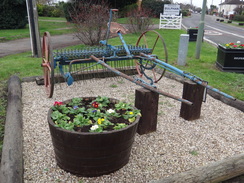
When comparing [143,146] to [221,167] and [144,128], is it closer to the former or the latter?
[144,128]

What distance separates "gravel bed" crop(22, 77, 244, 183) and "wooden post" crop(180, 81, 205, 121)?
0.11 meters

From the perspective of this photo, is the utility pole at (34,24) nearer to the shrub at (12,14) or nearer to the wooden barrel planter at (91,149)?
the wooden barrel planter at (91,149)

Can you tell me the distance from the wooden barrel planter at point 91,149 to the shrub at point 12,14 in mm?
17446

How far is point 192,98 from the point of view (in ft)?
12.8

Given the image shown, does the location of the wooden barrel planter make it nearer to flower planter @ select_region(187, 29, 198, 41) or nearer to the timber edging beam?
the timber edging beam

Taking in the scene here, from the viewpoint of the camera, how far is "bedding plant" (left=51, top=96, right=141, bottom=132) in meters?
2.62

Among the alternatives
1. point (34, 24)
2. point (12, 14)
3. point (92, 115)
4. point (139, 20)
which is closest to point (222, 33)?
point (139, 20)

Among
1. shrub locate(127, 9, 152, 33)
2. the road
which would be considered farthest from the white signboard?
shrub locate(127, 9, 152, 33)

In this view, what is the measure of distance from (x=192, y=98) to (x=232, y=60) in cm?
336

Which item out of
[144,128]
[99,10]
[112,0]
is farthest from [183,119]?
[112,0]

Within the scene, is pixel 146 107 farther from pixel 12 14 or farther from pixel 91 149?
pixel 12 14

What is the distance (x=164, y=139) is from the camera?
3457 millimetres

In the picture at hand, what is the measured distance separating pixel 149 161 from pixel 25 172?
134cm

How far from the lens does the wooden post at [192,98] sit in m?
3.86
